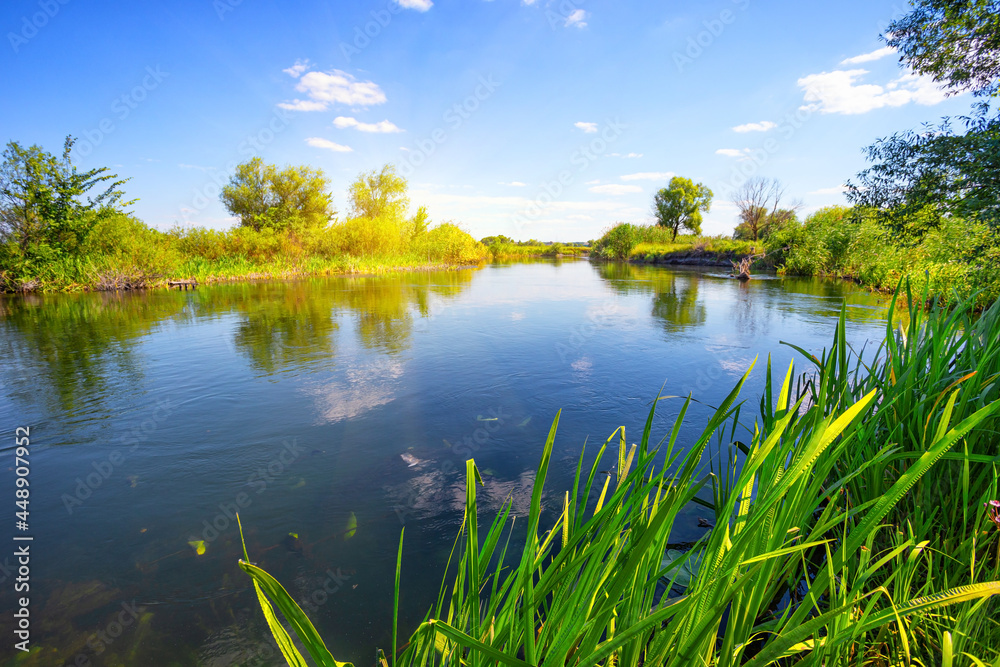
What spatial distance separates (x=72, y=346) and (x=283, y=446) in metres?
6.73

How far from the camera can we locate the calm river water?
89.6 inches

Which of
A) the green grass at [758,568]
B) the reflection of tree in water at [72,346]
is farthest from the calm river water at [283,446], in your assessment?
the green grass at [758,568]

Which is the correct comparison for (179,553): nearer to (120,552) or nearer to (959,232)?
(120,552)

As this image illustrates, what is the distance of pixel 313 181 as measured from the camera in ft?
108

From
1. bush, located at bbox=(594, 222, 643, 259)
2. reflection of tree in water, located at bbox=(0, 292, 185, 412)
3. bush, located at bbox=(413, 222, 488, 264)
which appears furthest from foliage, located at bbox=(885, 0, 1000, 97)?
bush, located at bbox=(594, 222, 643, 259)

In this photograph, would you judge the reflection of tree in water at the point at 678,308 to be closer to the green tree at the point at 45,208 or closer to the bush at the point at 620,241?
the green tree at the point at 45,208

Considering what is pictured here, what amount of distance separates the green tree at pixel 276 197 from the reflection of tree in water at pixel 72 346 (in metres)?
19.5

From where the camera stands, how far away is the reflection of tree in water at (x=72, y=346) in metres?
5.39

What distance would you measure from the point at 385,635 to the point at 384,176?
4345 cm

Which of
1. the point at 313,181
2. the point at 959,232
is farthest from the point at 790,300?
the point at 313,181

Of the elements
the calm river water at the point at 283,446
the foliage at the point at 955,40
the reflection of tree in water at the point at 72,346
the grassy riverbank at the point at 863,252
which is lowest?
the calm river water at the point at 283,446

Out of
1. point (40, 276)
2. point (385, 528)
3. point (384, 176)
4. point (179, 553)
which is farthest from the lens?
point (384, 176)

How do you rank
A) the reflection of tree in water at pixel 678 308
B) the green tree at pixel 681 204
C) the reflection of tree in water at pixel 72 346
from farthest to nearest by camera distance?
the green tree at pixel 681 204
the reflection of tree in water at pixel 678 308
the reflection of tree in water at pixel 72 346

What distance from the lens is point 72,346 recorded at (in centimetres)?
749
